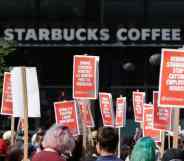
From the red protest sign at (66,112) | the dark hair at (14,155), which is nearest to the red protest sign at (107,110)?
the red protest sign at (66,112)

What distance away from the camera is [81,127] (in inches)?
560

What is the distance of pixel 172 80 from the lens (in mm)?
10109

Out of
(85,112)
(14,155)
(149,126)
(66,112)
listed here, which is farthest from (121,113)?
(14,155)

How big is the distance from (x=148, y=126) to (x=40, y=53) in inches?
421

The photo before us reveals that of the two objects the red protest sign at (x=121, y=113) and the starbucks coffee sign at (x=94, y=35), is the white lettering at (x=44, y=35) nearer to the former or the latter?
the starbucks coffee sign at (x=94, y=35)

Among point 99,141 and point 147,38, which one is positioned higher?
point 147,38

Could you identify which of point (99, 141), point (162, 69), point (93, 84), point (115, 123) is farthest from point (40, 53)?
point (99, 141)

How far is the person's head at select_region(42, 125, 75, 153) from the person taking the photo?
614 cm

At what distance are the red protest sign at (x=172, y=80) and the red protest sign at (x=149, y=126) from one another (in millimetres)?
2707

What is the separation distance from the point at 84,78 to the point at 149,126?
1.31 metres

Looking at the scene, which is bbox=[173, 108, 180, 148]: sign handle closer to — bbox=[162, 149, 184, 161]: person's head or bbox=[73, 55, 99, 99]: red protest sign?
bbox=[162, 149, 184, 161]: person's head

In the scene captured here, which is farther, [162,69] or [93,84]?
[93,84]

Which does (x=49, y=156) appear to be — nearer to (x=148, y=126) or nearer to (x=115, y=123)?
(x=148, y=126)

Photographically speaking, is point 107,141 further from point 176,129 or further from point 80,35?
point 80,35
